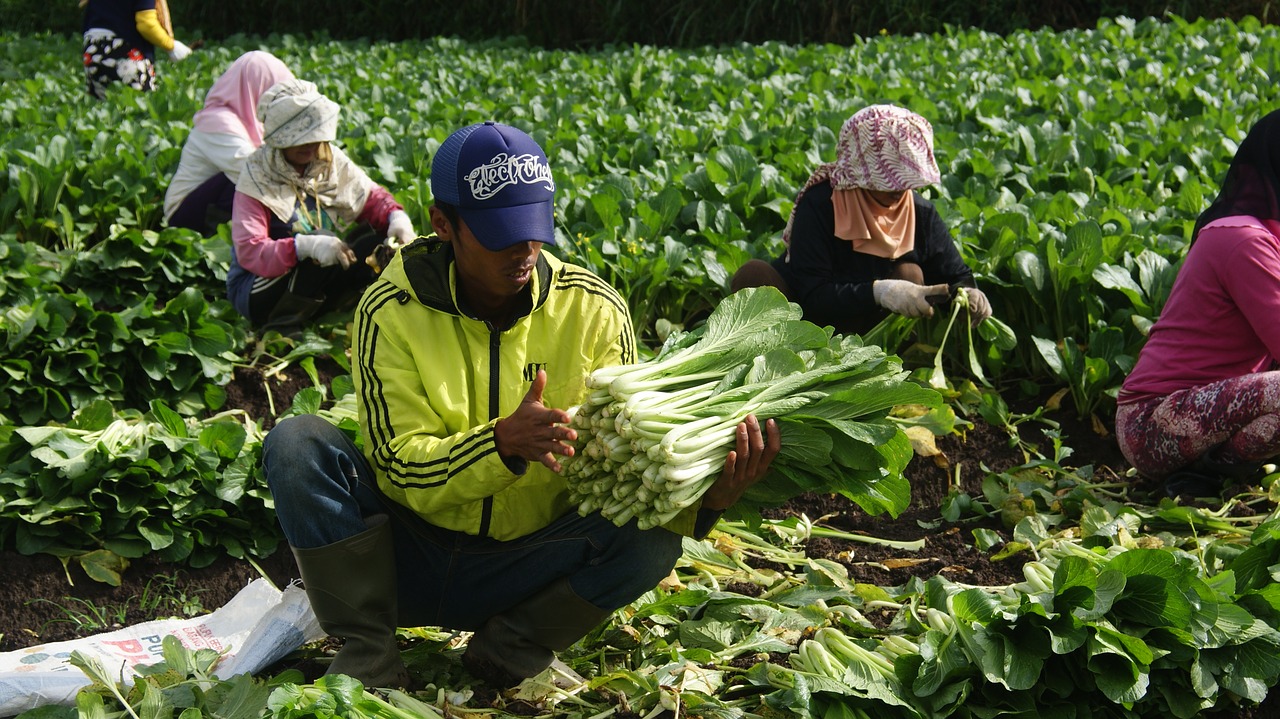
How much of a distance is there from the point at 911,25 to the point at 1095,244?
1026cm

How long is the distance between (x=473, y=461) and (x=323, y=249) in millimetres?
2484

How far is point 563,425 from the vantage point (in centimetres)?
235

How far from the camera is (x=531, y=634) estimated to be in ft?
→ 9.05

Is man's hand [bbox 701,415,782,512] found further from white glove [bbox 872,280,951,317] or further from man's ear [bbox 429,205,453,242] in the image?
white glove [bbox 872,280,951,317]

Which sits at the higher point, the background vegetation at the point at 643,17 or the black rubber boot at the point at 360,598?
the background vegetation at the point at 643,17

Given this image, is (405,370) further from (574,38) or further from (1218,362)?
(574,38)

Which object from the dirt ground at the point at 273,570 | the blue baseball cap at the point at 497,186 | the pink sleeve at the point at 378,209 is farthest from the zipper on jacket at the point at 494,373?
the pink sleeve at the point at 378,209

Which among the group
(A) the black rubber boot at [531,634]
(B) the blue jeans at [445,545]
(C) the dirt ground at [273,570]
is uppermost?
(B) the blue jeans at [445,545]

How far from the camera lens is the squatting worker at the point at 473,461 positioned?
250 cm

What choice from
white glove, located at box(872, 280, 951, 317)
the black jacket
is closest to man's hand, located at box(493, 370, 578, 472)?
white glove, located at box(872, 280, 951, 317)

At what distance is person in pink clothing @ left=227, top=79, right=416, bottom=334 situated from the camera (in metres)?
4.64

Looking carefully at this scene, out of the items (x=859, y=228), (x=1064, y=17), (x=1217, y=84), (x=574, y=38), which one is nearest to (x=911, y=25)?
(x=1064, y=17)

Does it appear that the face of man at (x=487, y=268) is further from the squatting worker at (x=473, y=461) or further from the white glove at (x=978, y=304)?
the white glove at (x=978, y=304)

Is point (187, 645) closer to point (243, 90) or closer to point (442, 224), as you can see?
point (442, 224)
